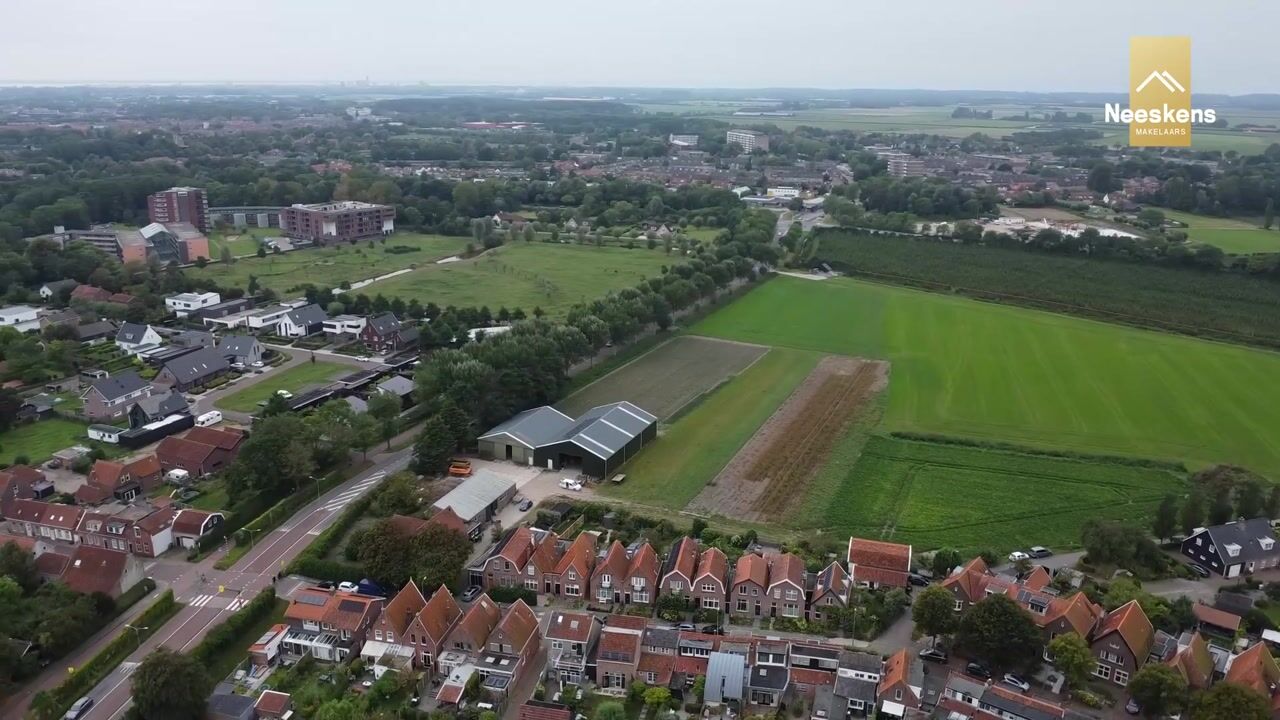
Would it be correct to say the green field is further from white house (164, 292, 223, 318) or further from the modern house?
white house (164, 292, 223, 318)

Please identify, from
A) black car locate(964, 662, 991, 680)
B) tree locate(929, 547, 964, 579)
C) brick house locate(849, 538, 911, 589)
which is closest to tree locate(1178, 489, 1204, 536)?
tree locate(929, 547, 964, 579)

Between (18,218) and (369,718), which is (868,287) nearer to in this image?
(369,718)

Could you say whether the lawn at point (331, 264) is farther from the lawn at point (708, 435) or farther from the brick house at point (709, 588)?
the brick house at point (709, 588)

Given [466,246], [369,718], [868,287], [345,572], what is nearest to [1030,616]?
[369,718]

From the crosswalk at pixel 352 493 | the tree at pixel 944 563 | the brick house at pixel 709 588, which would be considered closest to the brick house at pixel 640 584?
the brick house at pixel 709 588

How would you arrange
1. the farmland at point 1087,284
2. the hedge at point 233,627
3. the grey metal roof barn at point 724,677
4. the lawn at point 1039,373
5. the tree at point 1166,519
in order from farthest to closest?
the farmland at point 1087,284 < the lawn at point 1039,373 < the tree at point 1166,519 < the hedge at point 233,627 < the grey metal roof barn at point 724,677

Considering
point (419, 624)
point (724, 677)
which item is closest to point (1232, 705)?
point (724, 677)

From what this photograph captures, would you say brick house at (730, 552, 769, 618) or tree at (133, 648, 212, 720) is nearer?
tree at (133, 648, 212, 720)
